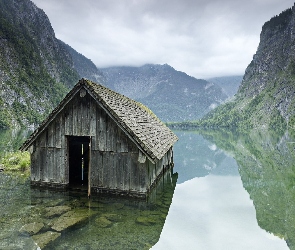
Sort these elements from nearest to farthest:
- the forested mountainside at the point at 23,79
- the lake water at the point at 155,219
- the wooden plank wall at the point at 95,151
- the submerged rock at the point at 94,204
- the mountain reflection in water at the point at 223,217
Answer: the lake water at the point at 155,219 < the mountain reflection in water at the point at 223,217 < the submerged rock at the point at 94,204 < the wooden plank wall at the point at 95,151 < the forested mountainside at the point at 23,79

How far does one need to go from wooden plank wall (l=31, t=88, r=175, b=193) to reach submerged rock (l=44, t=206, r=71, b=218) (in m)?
2.29

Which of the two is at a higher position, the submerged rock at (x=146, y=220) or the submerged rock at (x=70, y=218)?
the submerged rock at (x=70, y=218)

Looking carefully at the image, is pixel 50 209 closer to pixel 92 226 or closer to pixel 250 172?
pixel 92 226

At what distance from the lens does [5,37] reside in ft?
507

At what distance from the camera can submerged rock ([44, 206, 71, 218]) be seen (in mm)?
12495

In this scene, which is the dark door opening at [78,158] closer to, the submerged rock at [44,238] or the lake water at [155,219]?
the lake water at [155,219]

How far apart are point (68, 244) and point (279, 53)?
210963mm

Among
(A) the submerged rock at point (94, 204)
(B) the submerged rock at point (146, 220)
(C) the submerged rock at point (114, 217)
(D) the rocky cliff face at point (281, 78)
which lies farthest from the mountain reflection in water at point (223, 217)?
(D) the rocky cliff face at point (281, 78)

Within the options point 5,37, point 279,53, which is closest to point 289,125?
point 279,53

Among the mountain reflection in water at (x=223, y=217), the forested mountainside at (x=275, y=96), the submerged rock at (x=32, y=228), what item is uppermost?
the forested mountainside at (x=275, y=96)

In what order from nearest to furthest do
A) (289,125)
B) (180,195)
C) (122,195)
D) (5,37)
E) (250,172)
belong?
(122,195) < (180,195) < (250,172) < (289,125) < (5,37)

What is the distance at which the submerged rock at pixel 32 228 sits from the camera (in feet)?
35.0

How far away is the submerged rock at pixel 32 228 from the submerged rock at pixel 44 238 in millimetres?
420

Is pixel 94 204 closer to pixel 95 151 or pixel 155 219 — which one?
pixel 95 151
